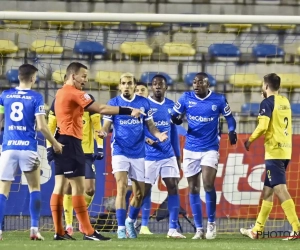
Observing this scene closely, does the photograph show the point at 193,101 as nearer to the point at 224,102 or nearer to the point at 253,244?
the point at 224,102

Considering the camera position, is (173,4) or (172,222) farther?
(173,4)

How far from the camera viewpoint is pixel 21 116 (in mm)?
10133

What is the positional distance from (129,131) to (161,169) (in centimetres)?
107

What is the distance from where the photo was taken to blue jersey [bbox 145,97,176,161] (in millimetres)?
12195

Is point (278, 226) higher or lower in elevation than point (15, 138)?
lower

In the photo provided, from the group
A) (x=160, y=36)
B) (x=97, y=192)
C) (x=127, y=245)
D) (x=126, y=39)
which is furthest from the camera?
(x=160, y=36)

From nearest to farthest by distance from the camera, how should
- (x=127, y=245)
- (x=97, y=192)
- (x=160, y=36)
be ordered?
(x=127, y=245) < (x=97, y=192) < (x=160, y=36)

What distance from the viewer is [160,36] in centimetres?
1797

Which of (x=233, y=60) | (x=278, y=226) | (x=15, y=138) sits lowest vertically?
(x=278, y=226)

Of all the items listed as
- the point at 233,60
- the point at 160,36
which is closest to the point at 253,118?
the point at 233,60

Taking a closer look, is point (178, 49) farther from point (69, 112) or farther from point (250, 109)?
point (69, 112)

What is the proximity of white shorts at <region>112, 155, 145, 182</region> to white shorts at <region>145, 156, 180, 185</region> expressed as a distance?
698mm

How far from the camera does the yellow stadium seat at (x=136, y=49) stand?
1697 centimetres

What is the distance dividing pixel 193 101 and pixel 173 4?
8.09 metres
